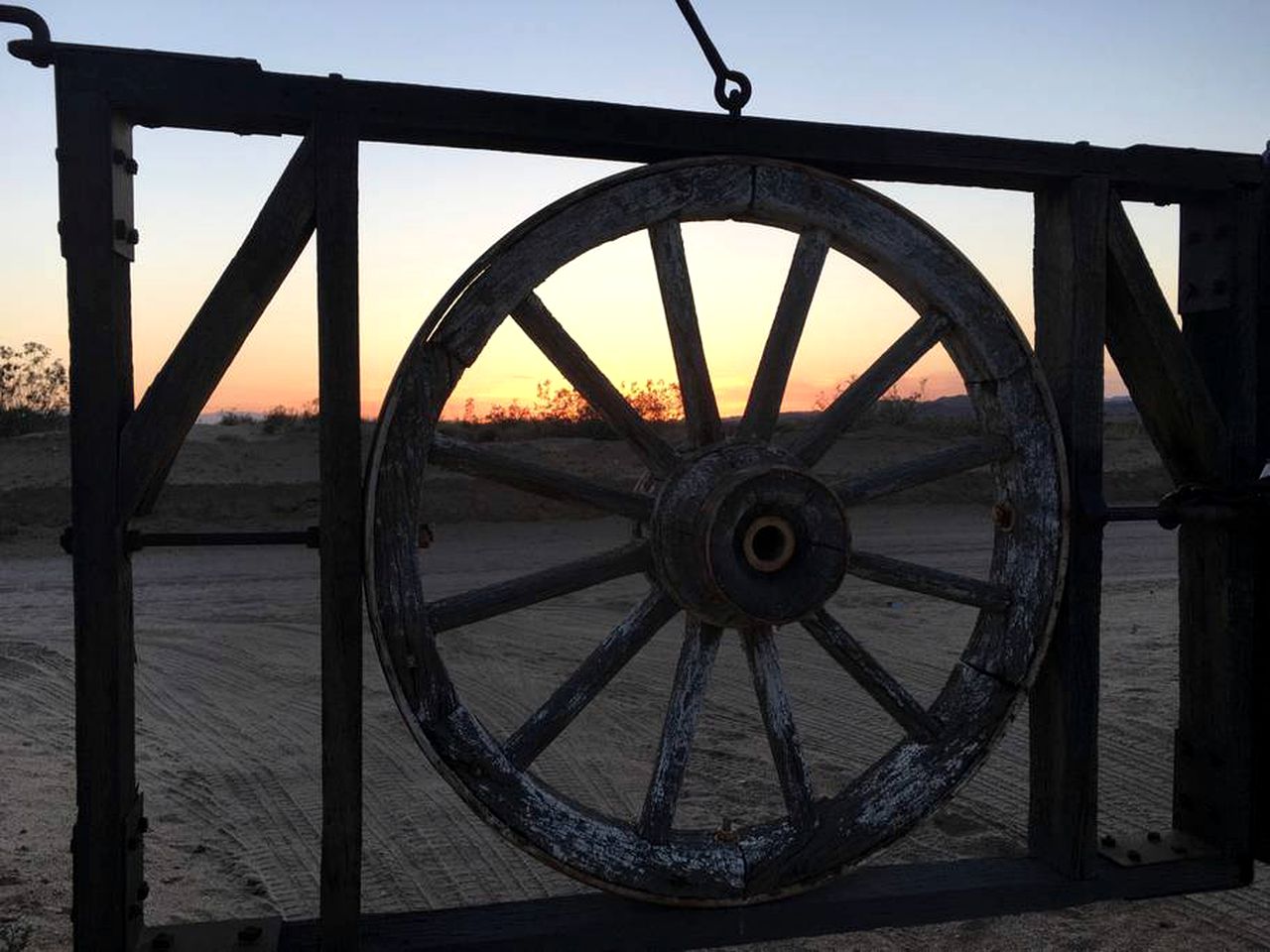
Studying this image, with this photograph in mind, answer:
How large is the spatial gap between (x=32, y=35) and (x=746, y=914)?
2612 mm

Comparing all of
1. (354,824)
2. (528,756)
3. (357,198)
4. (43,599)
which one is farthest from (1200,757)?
(43,599)

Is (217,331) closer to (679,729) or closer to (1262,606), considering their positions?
(679,729)

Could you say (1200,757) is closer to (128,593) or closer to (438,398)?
(438,398)

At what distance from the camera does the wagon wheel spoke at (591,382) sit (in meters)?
2.82

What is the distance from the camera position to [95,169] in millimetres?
2488

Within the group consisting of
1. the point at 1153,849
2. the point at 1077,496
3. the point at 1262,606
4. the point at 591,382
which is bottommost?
the point at 1153,849

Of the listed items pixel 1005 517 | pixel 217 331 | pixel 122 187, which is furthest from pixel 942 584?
pixel 122 187

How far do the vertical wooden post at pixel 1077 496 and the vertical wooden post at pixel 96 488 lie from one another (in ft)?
7.91

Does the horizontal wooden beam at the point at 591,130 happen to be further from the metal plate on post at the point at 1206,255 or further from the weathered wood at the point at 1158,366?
the weathered wood at the point at 1158,366

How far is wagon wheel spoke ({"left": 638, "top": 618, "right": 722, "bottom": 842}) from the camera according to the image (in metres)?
2.82

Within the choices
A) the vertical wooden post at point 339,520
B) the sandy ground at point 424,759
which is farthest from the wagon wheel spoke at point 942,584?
the vertical wooden post at point 339,520

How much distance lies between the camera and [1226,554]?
11.0 feet

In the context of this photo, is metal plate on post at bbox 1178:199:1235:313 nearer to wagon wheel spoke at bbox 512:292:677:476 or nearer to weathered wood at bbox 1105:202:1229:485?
weathered wood at bbox 1105:202:1229:485

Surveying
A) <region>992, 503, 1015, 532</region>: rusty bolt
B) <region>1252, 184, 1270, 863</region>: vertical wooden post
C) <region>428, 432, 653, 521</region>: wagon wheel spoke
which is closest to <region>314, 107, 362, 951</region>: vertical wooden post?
<region>428, 432, 653, 521</region>: wagon wheel spoke
